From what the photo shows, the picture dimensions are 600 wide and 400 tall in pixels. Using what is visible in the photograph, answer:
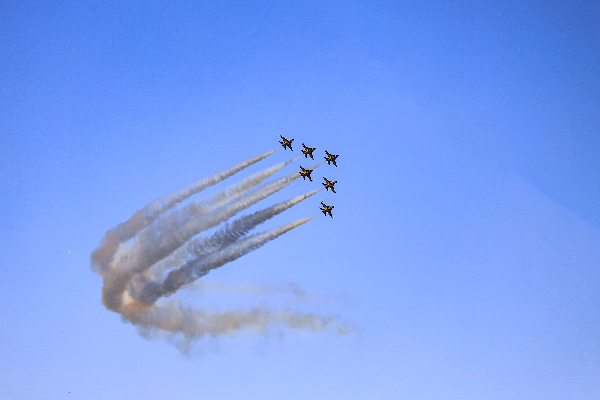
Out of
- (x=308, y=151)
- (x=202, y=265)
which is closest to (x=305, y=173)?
(x=308, y=151)

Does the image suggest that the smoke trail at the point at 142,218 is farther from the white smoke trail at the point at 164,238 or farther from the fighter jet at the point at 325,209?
the fighter jet at the point at 325,209

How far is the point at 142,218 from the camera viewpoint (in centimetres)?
7650

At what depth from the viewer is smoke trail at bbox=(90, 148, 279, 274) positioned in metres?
71.1

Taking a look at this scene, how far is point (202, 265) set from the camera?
7219cm

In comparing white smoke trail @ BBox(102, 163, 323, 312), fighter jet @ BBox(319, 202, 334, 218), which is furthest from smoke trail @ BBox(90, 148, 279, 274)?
fighter jet @ BBox(319, 202, 334, 218)

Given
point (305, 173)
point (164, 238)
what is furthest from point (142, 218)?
point (305, 173)

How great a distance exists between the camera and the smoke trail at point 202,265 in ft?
225

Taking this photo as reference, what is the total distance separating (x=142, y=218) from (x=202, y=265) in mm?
12666

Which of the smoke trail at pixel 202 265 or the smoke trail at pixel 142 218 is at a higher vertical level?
the smoke trail at pixel 142 218

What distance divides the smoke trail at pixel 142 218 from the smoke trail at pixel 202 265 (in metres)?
8.27

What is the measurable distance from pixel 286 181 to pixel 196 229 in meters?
14.4

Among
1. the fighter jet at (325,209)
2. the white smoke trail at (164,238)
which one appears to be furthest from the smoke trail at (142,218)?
the fighter jet at (325,209)

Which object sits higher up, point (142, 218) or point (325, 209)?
point (142, 218)

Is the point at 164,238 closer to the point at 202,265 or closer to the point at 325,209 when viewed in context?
the point at 202,265
